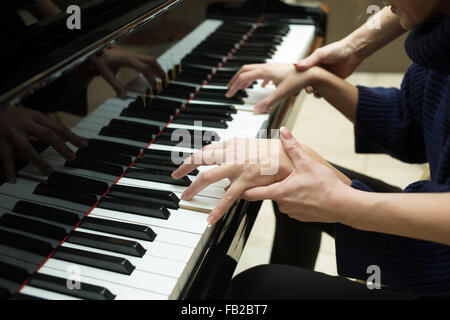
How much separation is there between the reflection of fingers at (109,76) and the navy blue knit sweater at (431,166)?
0.65m

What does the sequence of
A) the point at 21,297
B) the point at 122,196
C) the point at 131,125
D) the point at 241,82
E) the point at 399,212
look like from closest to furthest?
the point at 21,297
the point at 399,212
the point at 122,196
the point at 131,125
the point at 241,82

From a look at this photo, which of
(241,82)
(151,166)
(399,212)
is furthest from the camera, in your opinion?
(241,82)

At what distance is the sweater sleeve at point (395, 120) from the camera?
136 cm

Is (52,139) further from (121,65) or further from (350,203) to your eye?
(350,203)

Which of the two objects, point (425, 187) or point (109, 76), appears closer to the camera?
point (425, 187)

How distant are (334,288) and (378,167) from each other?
6.11 feet

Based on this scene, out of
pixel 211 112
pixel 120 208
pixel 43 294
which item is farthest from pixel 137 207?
pixel 211 112

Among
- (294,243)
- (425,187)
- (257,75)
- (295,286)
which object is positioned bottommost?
(294,243)

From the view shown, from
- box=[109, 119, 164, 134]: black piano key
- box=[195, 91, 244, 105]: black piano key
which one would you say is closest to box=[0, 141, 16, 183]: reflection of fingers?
box=[109, 119, 164, 134]: black piano key

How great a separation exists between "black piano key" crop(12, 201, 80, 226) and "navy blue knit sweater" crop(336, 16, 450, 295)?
0.60m

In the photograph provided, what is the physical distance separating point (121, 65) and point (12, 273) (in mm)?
595

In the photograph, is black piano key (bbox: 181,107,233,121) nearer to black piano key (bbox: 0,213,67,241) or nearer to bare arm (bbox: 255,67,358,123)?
bare arm (bbox: 255,67,358,123)

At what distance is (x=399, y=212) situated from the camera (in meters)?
0.83
